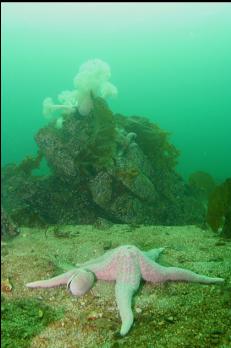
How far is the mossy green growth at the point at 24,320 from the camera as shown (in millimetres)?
2980

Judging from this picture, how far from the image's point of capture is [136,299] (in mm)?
4230

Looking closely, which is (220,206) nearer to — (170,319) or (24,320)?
(170,319)

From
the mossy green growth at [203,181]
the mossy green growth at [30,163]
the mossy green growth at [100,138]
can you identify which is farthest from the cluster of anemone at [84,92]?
the mossy green growth at [203,181]

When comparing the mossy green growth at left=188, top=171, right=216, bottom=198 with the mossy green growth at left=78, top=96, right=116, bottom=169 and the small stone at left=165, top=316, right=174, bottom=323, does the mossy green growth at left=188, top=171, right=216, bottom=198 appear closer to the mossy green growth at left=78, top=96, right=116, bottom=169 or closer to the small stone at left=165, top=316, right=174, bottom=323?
the mossy green growth at left=78, top=96, right=116, bottom=169

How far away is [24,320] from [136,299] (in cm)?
Answer: 131

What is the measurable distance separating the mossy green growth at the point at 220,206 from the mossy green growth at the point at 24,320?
12.4ft

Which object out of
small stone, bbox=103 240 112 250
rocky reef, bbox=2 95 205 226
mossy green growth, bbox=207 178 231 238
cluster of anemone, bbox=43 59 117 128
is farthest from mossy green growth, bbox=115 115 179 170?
small stone, bbox=103 240 112 250

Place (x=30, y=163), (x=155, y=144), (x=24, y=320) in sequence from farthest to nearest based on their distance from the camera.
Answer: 1. (x=155, y=144)
2. (x=30, y=163)
3. (x=24, y=320)

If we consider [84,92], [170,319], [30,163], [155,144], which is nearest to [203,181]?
[155,144]

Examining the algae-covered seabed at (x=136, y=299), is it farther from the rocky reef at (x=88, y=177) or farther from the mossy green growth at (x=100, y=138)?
the mossy green growth at (x=100, y=138)

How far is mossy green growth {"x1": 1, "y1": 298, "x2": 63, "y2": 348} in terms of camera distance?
2.98 meters

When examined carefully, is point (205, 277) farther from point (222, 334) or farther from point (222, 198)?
point (222, 198)

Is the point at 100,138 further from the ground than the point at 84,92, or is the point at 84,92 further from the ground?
the point at 84,92

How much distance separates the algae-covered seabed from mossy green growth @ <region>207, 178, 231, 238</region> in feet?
2.02
